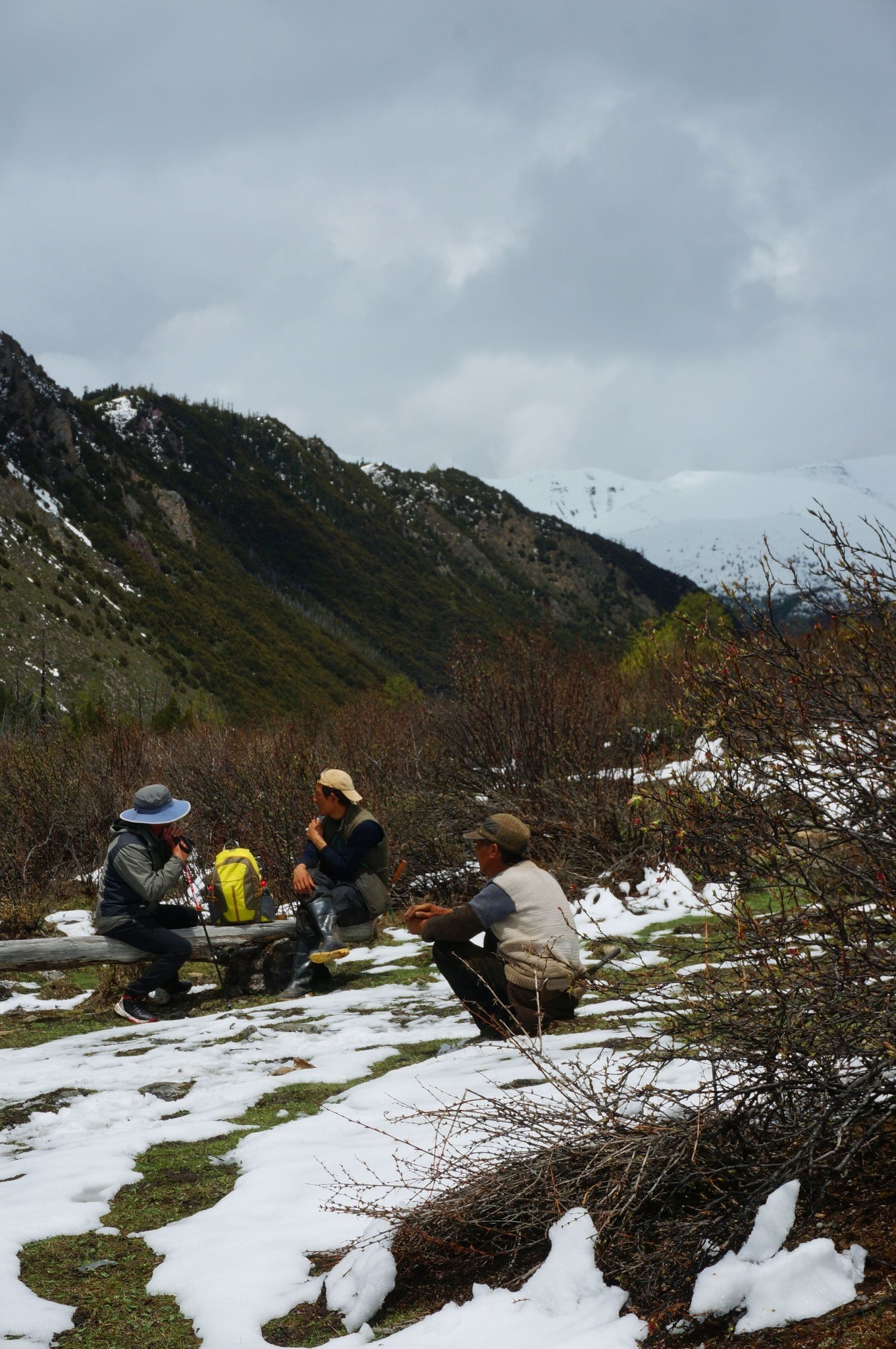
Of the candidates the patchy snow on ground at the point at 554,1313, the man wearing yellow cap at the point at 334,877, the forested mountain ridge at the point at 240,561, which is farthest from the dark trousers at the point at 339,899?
the forested mountain ridge at the point at 240,561

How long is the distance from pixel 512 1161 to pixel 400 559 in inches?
6534

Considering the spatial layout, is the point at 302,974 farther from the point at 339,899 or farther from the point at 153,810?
the point at 153,810

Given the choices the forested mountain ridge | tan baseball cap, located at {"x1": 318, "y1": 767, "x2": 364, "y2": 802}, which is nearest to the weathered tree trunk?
tan baseball cap, located at {"x1": 318, "y1": 767, "x2": 364, "y2": 802}

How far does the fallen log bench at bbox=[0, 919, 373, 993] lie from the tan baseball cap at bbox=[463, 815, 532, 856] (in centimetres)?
277

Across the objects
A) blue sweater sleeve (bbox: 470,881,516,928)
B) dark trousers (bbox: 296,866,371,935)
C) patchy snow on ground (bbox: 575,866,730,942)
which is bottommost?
patchy snow on ground (bbox: 575,866,730,942)

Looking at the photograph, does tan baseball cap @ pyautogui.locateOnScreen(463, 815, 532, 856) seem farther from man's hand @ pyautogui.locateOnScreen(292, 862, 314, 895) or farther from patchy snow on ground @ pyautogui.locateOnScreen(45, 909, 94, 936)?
patchy snow on ground @ pyautogui.locateOnScreen(45, 909, 94, 936)

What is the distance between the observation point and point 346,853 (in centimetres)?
765

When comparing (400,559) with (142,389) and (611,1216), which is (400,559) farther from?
(611,1216)

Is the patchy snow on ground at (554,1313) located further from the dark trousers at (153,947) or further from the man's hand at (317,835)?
the man's hand at (317,835)

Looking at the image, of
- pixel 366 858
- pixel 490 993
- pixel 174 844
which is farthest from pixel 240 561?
pixel 490 993

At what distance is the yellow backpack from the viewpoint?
315 inches

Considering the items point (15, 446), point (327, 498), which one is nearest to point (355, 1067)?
point (15, 446)

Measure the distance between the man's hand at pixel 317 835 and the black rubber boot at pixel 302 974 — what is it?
61cm

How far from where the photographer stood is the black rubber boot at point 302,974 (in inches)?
291
